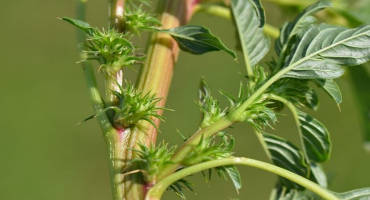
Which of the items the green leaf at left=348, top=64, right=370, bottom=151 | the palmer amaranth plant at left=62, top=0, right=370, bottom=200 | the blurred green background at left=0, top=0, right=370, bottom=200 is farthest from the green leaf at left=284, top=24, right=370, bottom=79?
the blurred green background at left=0, top=0, right=370, bottom=200

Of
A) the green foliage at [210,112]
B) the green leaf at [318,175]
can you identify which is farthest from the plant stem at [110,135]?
the green leaf at [318,175]

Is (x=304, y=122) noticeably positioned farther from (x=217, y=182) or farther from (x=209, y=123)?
(x=217, y=182)

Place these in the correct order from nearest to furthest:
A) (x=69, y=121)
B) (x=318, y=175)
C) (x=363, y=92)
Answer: (x=318, y=175) → (x=363, y=92) → (x=69, y=121)

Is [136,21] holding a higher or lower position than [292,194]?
higher

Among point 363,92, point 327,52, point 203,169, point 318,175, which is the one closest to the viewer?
point 203,169

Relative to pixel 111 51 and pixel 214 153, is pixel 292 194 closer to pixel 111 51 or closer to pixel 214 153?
pixel 214 153

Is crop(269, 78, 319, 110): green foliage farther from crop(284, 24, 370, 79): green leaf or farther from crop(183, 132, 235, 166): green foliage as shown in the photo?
crop(183, 132, 235, 166): green foliage

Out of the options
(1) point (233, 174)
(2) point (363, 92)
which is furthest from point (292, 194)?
(2) point (363, 92)

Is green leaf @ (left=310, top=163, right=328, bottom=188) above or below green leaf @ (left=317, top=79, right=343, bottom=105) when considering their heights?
below
